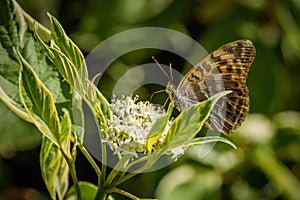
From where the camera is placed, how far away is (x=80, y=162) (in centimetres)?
184

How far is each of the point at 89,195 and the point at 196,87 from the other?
23 cm

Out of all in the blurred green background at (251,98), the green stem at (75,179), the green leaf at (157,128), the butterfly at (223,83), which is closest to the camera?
the green leaf at (157,128)

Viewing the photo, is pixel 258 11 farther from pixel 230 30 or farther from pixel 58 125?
pixel 58 125

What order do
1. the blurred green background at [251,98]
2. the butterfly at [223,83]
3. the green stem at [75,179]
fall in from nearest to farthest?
the green stem at [75,179] → the butterfly at [223,83] → the blurred green background at [251,98]

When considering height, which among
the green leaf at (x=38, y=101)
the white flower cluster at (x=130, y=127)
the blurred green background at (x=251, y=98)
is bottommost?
the blurred green background at (x=251, y=98)

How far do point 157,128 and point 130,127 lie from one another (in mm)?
127

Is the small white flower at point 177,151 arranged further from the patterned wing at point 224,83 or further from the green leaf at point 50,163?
the green leaf at point 50,163

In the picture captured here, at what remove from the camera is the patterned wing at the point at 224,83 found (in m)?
0.96

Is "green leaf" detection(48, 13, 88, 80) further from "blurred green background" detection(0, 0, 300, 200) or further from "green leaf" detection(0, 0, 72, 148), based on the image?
"blurred green background" detection(0, 0, 300, 200)

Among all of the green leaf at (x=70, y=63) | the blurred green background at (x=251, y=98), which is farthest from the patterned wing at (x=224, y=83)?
the blurred green background at (x=251, y=98)

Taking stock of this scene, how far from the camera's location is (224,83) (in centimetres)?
97

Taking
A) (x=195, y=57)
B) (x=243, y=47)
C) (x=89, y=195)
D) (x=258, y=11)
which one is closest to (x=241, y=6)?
(x=258, y=11)

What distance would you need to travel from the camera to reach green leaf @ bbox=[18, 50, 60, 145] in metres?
0.84

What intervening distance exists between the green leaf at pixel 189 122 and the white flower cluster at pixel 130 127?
0.08m
